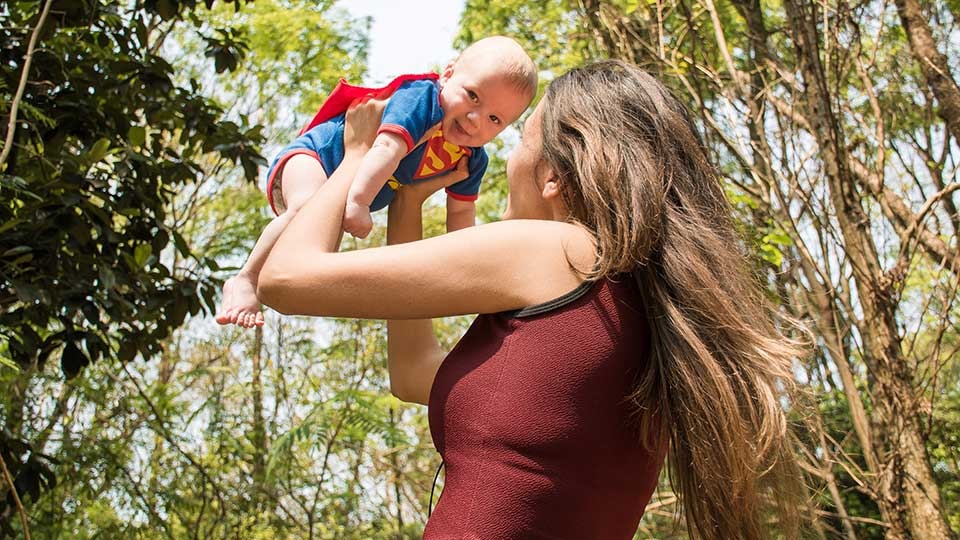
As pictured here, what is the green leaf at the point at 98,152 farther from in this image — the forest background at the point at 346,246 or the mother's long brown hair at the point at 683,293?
the mother's long brown hair at the point at 683,293

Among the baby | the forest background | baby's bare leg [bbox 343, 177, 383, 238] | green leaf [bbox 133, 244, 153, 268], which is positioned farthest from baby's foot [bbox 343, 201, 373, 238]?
green leaf [bbox 133, 244, 153, 268]

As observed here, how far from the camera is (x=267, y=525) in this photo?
20.6ft

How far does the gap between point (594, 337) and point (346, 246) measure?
701 centimetres

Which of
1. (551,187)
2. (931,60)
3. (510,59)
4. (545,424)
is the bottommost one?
(545,424)

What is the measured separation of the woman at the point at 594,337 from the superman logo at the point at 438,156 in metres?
0.53

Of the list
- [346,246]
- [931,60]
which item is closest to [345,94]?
[931,60]

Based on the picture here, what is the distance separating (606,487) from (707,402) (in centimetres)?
18

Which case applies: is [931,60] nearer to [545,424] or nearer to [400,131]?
[400,131]

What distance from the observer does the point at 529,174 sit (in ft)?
5.07

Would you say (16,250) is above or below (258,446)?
below

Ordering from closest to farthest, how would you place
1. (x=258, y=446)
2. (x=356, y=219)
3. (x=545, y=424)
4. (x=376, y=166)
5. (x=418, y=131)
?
1. (x=545, y=424)
2. (x=356, y=219)
3. (x=376, y=166)
4. (x=418, y=131)
5. (x=258, y=446)

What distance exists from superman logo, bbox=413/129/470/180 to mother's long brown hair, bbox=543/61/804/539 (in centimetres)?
52

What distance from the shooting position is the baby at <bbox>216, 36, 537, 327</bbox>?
1.88 m

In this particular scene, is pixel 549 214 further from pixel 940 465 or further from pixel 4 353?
pixel 940 465
